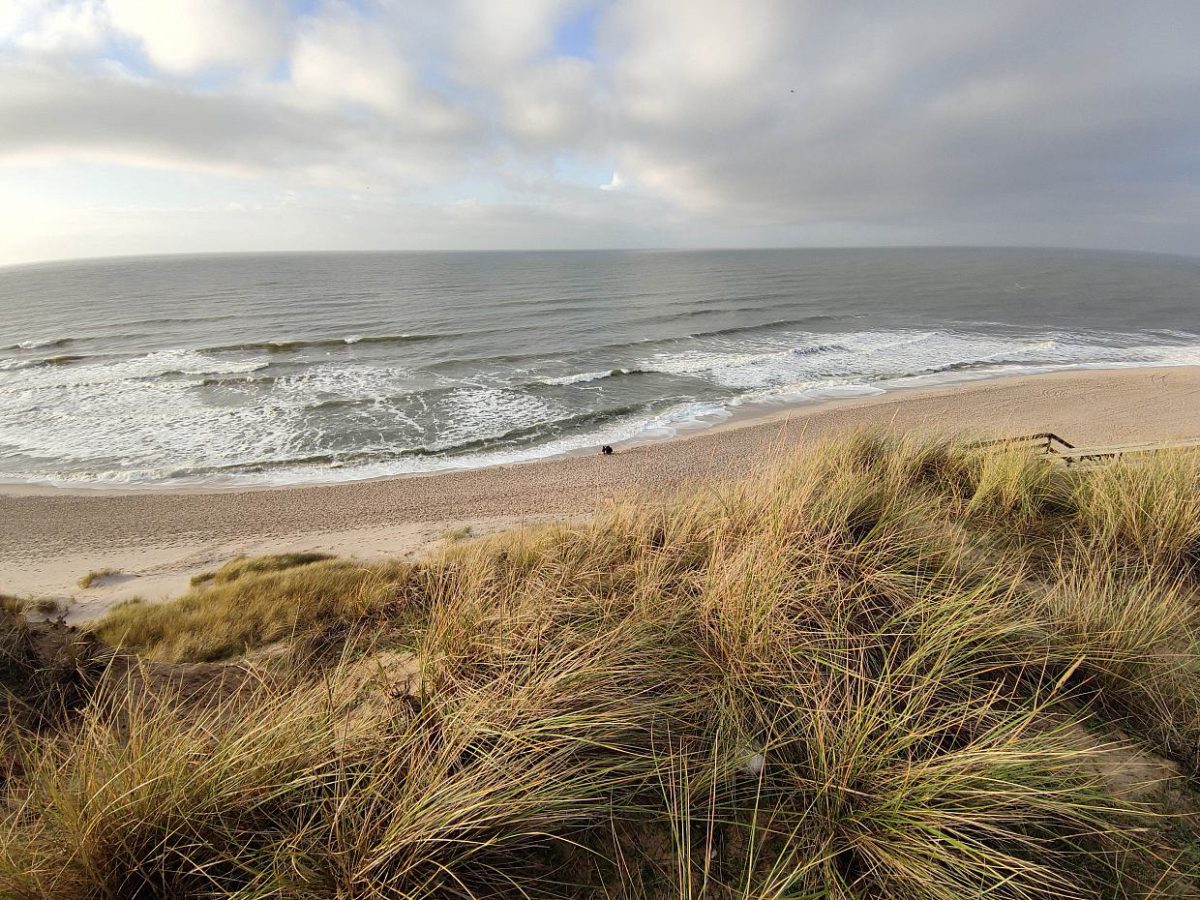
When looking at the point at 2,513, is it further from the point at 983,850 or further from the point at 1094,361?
the point at 1094,361

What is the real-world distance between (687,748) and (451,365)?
85.2 ft

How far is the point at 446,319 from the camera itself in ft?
132

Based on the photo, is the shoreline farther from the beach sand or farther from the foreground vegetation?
the foreground vegetation

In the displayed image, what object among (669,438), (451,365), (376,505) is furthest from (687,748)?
(451,365)

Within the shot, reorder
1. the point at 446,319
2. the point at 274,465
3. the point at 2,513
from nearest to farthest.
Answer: the point at 2,513 < the point at 274,465 < the point at 446,319

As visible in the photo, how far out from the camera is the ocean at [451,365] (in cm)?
1648

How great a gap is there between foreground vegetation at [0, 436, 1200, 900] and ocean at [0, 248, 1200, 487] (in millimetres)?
12840

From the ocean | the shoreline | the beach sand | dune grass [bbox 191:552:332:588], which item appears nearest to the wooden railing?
the beach sand

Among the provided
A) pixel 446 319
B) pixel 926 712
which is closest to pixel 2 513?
pixel 926 712

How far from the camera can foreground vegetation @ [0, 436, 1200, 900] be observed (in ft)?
6.06

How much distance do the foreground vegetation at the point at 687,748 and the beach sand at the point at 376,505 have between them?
418 centimetres

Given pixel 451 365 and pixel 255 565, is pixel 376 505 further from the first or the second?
pixel 451 365

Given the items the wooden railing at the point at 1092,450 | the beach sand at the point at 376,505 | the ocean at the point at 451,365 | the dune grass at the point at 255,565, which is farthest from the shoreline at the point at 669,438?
the dune grass at the point at 255,565

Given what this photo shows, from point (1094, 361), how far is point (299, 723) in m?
38.0
